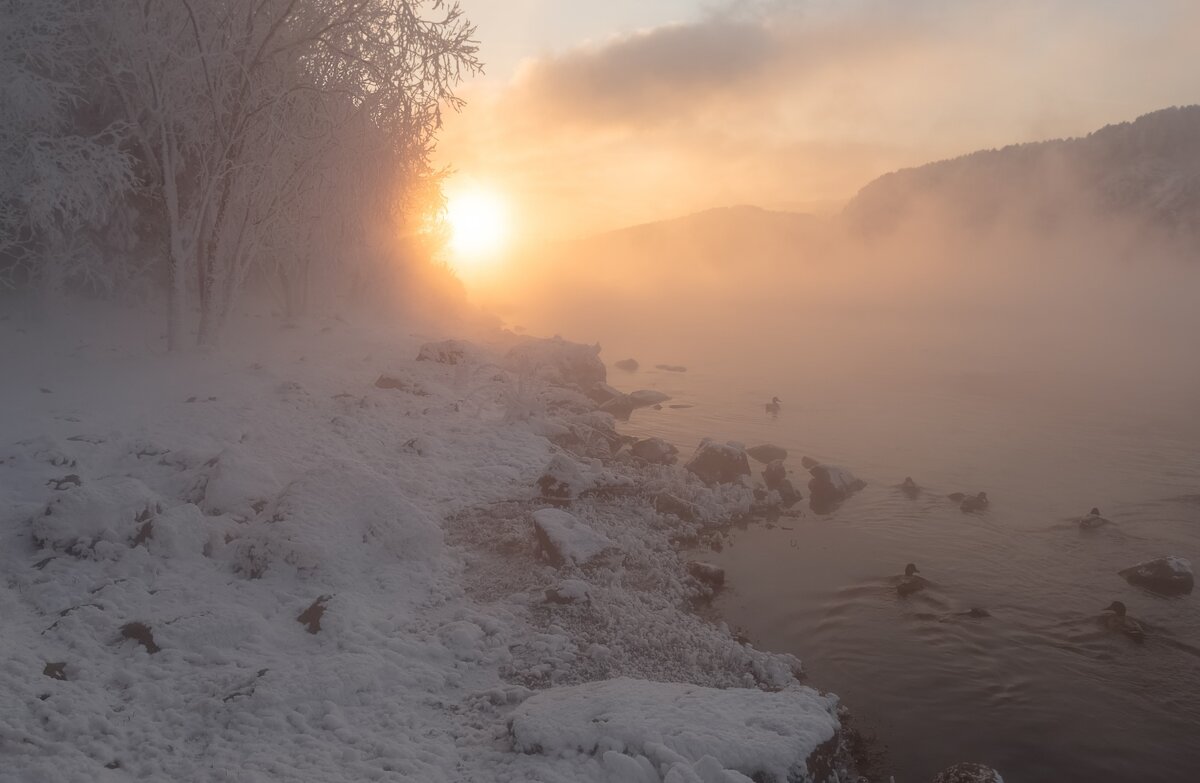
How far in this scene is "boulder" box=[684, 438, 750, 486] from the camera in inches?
669

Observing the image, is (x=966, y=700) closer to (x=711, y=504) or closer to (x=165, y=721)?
(x=711, y=504)

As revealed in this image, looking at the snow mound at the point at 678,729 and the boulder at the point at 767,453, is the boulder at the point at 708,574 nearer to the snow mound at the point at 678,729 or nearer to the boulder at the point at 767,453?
the snow mound at the point at 678,729

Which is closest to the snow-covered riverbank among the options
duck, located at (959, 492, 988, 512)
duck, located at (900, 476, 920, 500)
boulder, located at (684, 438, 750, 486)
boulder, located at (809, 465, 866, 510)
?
boulder, located at (684, 438, 750, 486)

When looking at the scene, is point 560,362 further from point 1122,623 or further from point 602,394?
point 1122,623

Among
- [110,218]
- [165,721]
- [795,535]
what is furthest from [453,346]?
[165,721]

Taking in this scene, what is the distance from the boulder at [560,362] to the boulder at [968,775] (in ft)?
64.6

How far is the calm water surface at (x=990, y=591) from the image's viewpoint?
331 inches

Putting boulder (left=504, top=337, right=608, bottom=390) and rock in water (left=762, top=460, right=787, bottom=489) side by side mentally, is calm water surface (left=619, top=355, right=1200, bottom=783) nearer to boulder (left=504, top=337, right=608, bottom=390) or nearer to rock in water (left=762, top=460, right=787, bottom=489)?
rock in water (left=762, top=460, right=787, bottom=489)

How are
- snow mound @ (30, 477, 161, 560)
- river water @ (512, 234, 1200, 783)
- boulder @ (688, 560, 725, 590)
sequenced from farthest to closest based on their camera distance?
boulder @ (688, 560, 725, 590) < river water @ (512, 234, 1200, 783) < snow mound @ (30, 477, 161, 560)

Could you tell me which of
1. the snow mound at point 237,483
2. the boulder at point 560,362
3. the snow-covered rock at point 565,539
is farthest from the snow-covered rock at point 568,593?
the boulder at point 560,362

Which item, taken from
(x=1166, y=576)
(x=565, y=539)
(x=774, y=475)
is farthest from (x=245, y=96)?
(x=1166, y=576)

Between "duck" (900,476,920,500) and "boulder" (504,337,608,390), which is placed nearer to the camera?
"duck" (900,476,920,500)

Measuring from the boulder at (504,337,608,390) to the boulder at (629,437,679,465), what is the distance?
7.57 meters

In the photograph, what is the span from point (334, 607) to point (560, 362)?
66.5 feet
